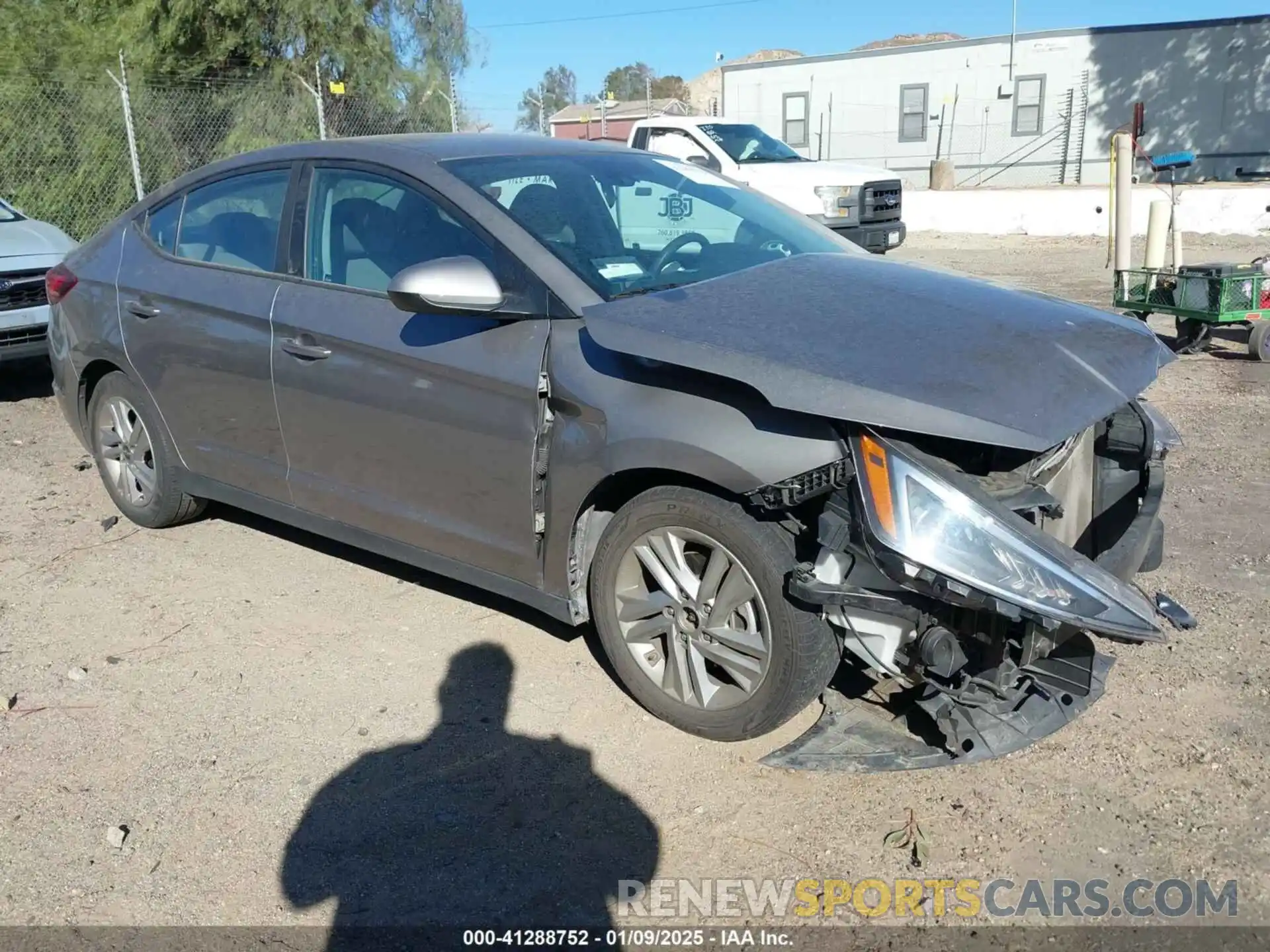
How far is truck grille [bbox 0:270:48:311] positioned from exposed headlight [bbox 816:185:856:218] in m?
9.41

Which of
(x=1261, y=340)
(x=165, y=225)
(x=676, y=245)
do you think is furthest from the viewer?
(x=1261, y=340)

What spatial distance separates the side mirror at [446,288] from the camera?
334 cm

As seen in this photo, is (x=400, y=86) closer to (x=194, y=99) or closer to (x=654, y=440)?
(x=194, y=99)

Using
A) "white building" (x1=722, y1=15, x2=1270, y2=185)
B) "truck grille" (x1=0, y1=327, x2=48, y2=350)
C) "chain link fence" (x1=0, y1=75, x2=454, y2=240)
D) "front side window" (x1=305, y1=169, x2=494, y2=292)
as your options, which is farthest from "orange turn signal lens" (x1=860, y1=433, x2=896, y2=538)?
"white building" (x1=722, y1=15, x2=1270, y2=185)

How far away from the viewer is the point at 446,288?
334 centimetres

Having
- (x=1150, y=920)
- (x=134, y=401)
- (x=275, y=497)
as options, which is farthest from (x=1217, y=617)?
(x=134, y=401)

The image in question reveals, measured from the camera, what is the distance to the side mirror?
3.34 metres

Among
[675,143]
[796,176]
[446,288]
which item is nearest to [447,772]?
[446,288]

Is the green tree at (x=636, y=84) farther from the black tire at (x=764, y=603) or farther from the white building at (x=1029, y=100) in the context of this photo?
the black tire at (x=764, y=603)

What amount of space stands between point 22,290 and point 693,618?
6973 mm

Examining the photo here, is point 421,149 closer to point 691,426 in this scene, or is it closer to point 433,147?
point 433,147

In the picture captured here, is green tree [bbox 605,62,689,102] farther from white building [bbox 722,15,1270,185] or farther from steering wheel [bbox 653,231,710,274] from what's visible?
steering wheel [bbox 653,231,710,274]

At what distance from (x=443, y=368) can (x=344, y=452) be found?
664 mm

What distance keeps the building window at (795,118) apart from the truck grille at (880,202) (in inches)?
830
